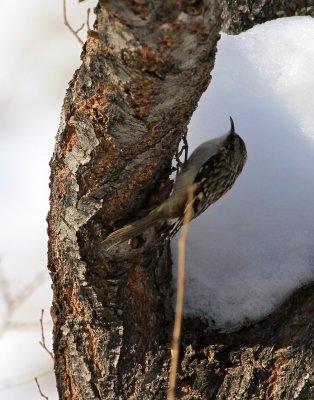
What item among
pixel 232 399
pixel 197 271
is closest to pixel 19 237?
pixel 197 271

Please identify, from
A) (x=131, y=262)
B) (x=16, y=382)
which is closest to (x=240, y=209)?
(x=131, y=262)

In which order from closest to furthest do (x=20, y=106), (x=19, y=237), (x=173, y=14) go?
(x=173, y=14) < (x=19, y=237) < (x=20, y=106)

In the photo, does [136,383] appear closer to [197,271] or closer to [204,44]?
[197,271]

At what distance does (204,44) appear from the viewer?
1512 mm

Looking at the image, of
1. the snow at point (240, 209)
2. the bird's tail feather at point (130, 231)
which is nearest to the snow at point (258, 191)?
the snow at point (240, 209)

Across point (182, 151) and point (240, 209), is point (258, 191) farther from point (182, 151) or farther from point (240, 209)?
point (182, 151)

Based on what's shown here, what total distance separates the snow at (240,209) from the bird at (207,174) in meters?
0.06

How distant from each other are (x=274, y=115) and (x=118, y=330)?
0.93 metres

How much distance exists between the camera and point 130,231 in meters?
1.93

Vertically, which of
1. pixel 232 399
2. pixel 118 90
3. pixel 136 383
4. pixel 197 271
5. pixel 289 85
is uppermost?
pixel 118 90

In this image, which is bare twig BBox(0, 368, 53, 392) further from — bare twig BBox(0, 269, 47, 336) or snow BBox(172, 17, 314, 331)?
snow BBox(172, 17, 314, 331)

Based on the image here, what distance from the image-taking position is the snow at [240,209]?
2.28 meters

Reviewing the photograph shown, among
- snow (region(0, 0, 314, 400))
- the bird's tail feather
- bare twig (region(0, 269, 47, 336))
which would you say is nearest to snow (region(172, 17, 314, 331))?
snow (region(0, 0, 314, 400))

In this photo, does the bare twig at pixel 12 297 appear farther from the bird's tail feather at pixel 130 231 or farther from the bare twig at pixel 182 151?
the bird's tail feather at pixel 130 231
